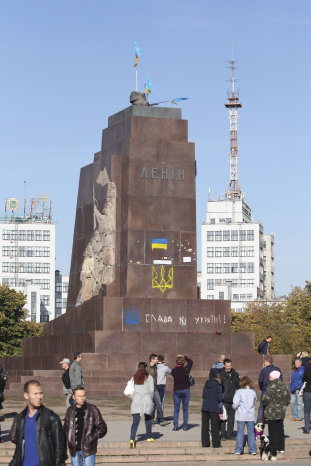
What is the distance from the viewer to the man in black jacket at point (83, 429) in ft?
48.8

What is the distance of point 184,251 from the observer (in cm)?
3697

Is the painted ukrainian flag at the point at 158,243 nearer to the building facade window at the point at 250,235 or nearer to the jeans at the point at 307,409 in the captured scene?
the jeans at the point at 307,409

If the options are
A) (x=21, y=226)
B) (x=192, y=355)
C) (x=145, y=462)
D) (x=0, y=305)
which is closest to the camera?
Answer: (x=145, y=462)

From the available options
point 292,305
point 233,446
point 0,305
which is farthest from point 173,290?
point 292,305

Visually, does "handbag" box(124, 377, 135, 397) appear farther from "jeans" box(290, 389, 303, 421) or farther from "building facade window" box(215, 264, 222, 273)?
"building facade window" box(215, 264, 222, 273)

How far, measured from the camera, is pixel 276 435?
21.5m

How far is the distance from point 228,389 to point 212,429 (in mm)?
1264

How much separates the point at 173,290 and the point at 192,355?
2683 millimetres

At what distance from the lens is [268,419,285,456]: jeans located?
21375 millimetres

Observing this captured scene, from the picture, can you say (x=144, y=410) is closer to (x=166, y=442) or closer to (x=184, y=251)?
(x=166, y=442)

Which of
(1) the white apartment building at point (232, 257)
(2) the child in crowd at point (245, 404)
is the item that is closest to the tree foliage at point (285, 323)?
(2) the child in crowd at point (245, 404)

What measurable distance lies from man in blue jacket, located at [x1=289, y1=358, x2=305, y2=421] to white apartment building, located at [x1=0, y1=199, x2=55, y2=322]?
136374 mm

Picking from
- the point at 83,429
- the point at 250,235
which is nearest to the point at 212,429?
the point at 83,429

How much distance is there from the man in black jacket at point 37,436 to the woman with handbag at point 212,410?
33.0ft
